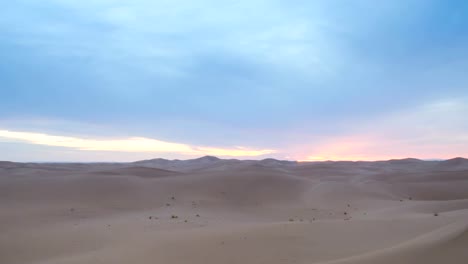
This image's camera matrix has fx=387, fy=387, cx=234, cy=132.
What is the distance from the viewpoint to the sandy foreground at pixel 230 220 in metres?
8.23

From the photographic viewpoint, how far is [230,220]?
14.6 meters

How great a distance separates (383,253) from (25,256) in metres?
8.64

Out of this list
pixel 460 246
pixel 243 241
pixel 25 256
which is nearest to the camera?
pixel 460 246

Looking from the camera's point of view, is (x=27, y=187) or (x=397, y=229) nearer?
(x=397, y=229)

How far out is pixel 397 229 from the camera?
10312 mm

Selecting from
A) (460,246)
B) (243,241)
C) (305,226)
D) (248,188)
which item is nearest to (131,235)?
(243,241)

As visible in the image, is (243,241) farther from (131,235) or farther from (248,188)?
(248,188)

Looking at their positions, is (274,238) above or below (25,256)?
above

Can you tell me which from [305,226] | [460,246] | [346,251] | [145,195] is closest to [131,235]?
[305,226]

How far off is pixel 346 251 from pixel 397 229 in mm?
2743

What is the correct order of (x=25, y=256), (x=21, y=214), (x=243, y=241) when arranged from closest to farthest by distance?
(x=243, y=241), (x=25, y=256), (x=21, y=214)

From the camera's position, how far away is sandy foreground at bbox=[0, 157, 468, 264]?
8.23 meters

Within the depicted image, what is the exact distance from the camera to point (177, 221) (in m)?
13.5

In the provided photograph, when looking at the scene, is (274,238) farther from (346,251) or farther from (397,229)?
(397,229)
